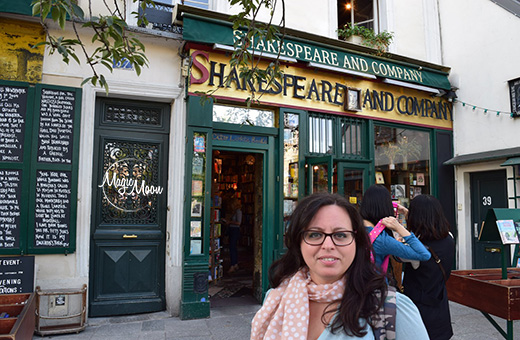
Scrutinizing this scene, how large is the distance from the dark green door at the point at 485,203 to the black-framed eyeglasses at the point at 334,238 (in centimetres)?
720

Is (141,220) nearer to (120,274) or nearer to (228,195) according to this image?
(120,274)

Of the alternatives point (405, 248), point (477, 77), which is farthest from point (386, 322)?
point (477, 77)

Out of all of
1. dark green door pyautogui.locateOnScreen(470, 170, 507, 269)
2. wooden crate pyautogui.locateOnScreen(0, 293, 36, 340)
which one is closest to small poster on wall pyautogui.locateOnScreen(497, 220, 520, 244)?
dark green door pyautogui.locateOnScreen(470, 170, 507, 269)

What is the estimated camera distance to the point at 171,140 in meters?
5.92

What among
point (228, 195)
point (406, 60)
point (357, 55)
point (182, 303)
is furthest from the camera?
point (228, 195)

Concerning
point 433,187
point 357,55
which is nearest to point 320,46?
point 357,55

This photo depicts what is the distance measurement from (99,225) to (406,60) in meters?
6.90

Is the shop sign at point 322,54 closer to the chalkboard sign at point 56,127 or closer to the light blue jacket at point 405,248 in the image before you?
the chalkboard sign at point 56,127

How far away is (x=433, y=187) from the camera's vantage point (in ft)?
26.7

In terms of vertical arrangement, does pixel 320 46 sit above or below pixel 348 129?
above

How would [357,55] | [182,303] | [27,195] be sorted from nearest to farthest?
[27,195] → [182,303] → [357,55]

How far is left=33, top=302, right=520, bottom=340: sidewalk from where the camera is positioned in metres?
4.76

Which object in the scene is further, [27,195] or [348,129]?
[348,129]

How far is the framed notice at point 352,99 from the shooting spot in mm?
7039
